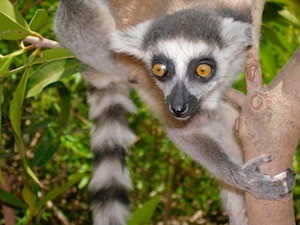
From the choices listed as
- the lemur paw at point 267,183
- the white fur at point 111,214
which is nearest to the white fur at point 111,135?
the white fur at point 111,214

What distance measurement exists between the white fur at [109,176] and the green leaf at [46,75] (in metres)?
0.52

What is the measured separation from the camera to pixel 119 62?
2686 millimetres

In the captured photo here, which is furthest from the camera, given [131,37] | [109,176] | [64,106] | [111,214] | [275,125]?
[64,106]

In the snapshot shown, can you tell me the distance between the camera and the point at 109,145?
113 inches

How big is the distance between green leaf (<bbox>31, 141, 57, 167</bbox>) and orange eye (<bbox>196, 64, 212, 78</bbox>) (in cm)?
116

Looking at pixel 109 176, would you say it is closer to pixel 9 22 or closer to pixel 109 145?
pixel 109 145

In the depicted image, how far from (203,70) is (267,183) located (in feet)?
2.02

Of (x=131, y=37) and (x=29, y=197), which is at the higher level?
(x=131, y=37)

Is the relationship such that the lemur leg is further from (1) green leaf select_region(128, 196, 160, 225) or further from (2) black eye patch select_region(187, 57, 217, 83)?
(2) black eye patch select_region(187, 57, 217, 83)

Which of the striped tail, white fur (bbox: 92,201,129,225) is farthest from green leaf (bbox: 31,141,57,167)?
white fur (bbox: 92,201,129,225)

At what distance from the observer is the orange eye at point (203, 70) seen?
7.53ft

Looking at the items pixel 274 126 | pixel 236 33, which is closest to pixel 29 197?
pixel 236 33

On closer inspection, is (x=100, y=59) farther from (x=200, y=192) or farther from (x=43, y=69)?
(x=200, y=192)

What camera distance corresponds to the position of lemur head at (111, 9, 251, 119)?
226 cm
